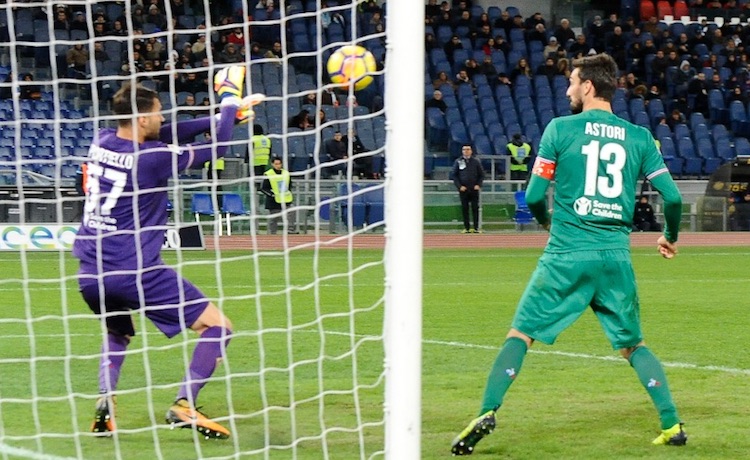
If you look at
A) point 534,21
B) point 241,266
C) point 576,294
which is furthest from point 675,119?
point 576,294

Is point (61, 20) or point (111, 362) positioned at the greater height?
point (61, 20)

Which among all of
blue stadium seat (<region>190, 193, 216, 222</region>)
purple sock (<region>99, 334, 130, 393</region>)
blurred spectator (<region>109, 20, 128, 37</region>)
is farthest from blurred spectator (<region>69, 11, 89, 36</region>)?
purple sock (<region>99, 334, 130, 393</region>)

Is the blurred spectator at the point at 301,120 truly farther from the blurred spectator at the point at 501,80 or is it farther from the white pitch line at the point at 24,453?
the white pitch line at the point at 24,453

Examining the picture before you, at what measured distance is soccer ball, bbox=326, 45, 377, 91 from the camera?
6.30 meters

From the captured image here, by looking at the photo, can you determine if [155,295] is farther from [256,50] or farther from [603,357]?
[256,50]

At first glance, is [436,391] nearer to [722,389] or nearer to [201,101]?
[722,389]

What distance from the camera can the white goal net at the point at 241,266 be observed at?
16.2 ft

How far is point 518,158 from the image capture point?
1049 inches

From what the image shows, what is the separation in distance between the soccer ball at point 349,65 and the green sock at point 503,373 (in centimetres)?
151

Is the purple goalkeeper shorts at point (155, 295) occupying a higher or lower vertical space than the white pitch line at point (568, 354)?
higher

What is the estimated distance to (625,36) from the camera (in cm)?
3312

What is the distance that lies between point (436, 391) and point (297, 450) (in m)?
1.88

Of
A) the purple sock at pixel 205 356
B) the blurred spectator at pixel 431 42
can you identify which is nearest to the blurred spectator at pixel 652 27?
the blurred spectator at pixel 431 42

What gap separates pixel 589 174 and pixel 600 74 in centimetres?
50
